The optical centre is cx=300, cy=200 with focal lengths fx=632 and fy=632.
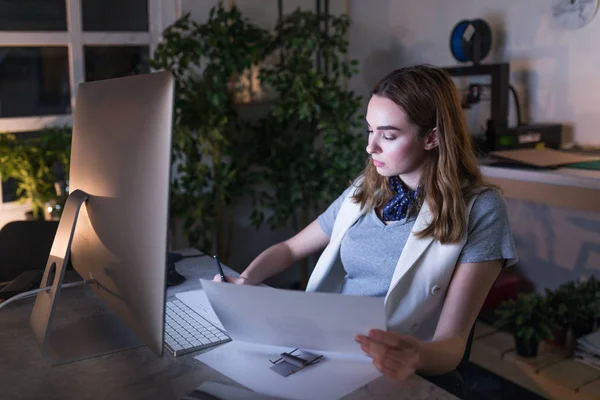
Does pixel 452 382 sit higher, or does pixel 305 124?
pixel 305 124

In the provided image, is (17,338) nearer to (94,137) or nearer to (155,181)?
(94,137)

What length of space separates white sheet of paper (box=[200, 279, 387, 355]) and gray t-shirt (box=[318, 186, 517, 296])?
387 mm

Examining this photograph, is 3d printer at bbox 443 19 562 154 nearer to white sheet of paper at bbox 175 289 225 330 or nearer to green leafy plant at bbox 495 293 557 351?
green leafy plant at bbox 495 293 557 351

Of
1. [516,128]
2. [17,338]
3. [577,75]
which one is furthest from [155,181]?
[577,75]

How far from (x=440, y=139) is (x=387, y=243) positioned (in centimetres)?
27

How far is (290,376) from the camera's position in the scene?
1.03 meters

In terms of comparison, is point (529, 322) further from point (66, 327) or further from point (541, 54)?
point (66, 327)

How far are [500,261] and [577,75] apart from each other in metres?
1.60

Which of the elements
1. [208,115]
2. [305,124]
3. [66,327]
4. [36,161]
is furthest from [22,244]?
[305,124]

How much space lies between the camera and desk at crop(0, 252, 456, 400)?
0.98 metres

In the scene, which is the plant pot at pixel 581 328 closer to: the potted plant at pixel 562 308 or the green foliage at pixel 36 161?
the potted plant at pixel 562 308

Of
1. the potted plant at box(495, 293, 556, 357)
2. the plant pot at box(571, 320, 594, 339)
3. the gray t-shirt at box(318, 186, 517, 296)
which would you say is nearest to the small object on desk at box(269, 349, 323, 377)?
the gray t-shirt at box(318, 186, 517, 296)

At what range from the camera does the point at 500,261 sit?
51.3 inches

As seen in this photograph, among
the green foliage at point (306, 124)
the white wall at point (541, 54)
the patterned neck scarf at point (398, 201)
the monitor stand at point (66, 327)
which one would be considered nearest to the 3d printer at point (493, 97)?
the white wall at point (541, 54)
